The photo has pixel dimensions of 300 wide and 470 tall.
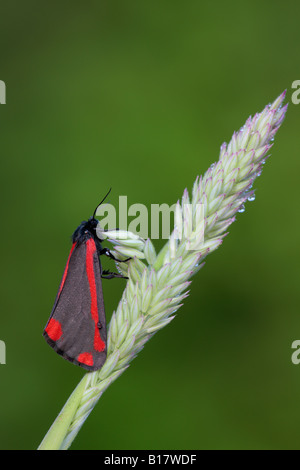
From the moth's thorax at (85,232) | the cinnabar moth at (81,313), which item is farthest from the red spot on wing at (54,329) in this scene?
the moth's thorax at (85,232)

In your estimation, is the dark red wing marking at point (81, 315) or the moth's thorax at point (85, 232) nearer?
the dark red wing marking at point (81, 315)

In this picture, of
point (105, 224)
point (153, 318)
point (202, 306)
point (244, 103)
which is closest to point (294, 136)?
point (244, 103)

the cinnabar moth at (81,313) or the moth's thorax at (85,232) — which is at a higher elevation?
the moth's thorax at (85,232)

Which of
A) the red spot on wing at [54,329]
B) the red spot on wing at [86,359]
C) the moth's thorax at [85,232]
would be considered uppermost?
the moth's thorax at [85,232]

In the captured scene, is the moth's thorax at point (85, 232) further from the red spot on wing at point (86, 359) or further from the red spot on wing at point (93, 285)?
the red spot on wing at point (86, 359)

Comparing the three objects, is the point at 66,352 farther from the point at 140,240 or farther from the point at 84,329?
the point at 140,240

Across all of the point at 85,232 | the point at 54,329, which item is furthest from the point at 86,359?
the point at 85,232

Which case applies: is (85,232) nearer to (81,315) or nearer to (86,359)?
(81,315)
